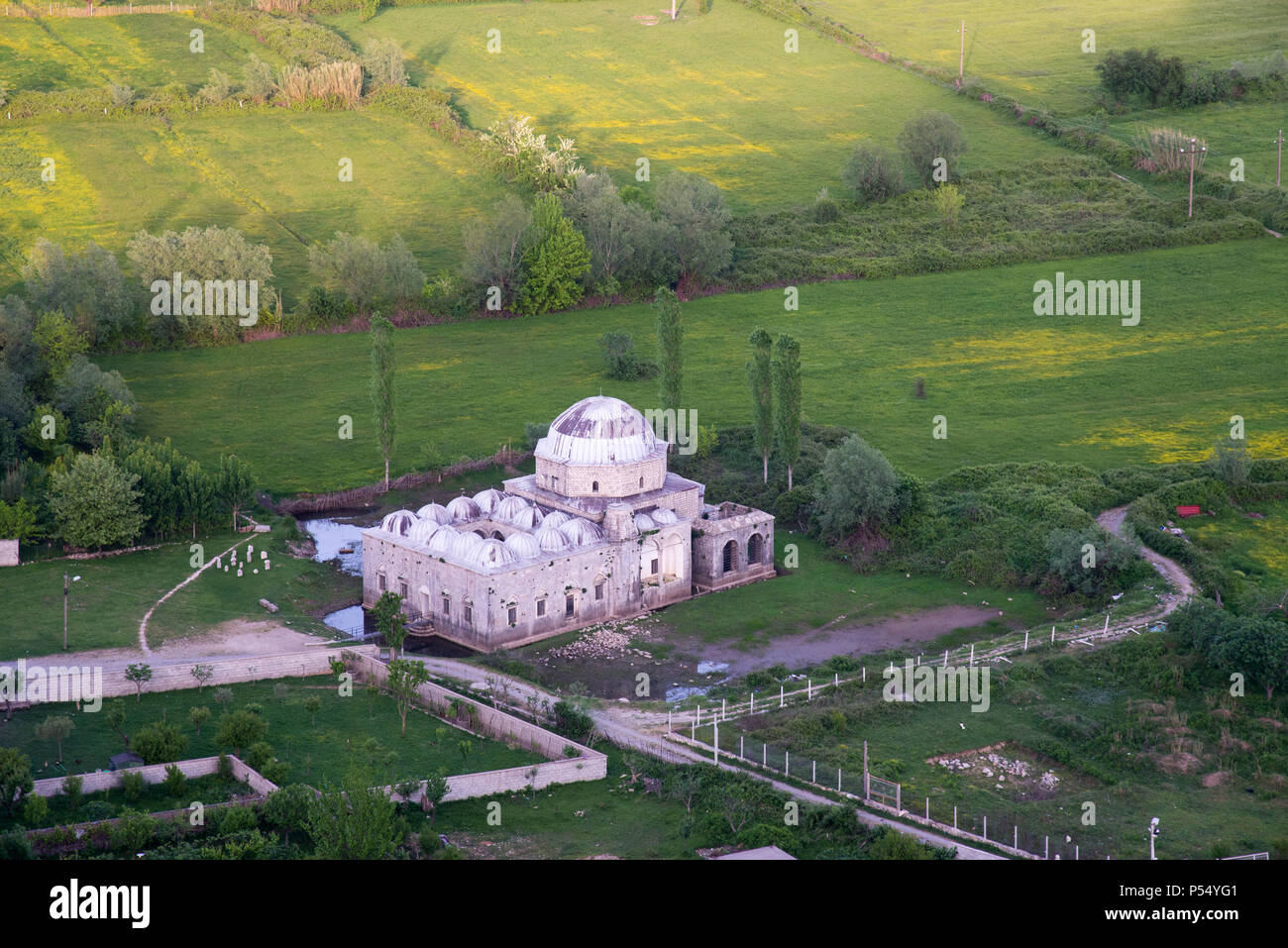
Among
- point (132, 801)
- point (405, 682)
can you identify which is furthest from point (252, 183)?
point (132, 801)

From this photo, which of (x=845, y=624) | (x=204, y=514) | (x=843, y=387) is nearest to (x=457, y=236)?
(x=843, y=387)

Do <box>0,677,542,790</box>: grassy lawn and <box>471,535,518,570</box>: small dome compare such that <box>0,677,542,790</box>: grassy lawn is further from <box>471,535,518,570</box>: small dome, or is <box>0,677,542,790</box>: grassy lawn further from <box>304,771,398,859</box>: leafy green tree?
<box>471,535,518,570</box>: small dome

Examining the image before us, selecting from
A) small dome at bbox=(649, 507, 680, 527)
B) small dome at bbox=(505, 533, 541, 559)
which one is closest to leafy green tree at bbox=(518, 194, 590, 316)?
small dome at bbox=(649, 507, 680, 527)

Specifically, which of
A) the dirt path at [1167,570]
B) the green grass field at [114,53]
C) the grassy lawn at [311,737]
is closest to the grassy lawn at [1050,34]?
the green grass field at [114,53]

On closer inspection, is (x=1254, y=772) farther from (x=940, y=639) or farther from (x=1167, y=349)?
(x=1167, y=349)

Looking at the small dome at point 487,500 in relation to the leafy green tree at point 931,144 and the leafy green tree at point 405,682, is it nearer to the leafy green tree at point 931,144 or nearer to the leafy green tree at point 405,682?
the leafy green tree at point 405,682

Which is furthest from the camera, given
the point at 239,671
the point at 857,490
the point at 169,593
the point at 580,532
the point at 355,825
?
the point at 857,490

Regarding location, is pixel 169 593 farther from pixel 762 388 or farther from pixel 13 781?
pixel 762 388
